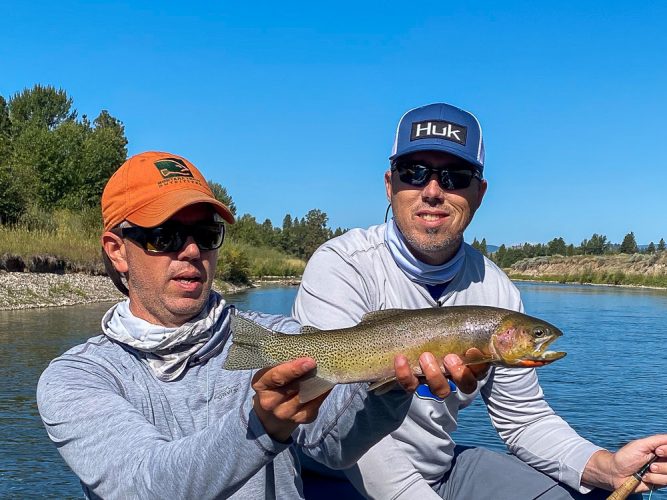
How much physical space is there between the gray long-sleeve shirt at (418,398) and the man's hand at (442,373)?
3.01ft

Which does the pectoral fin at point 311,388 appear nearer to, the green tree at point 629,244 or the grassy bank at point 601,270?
the grassy bank at point 601,270

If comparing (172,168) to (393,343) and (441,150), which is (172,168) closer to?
(393,343)

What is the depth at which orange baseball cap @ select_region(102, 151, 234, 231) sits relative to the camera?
3016mm

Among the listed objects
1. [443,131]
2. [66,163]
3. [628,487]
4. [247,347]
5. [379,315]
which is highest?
[66,163]

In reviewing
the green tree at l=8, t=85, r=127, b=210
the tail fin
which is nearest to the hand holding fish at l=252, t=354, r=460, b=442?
the tail fin

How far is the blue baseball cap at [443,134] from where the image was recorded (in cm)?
389

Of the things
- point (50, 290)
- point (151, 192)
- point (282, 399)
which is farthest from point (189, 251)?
point (50, 290)

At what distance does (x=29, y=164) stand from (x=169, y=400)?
190 feet

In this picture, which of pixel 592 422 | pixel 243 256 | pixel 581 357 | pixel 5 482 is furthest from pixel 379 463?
pixel 243 256

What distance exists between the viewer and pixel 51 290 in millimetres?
31312

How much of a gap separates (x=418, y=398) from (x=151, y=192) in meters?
1.75

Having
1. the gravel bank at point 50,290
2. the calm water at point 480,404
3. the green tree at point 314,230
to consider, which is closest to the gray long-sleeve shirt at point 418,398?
the calm water at point 480,404

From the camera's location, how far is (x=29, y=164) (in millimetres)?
55500

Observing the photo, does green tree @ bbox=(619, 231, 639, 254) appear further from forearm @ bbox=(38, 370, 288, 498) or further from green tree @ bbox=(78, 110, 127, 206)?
forearm @ bbox=(38, 370, 288, 498)
